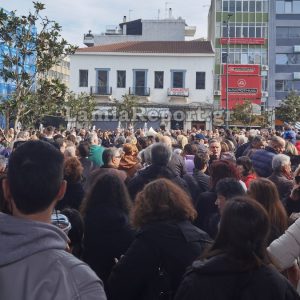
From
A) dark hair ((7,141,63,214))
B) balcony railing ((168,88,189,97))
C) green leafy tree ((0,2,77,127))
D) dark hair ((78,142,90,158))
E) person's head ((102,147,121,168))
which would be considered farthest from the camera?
balcony railing ((168,88,189,97))

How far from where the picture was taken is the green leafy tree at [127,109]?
44.6 meters

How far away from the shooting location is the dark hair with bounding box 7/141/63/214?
2.20 m

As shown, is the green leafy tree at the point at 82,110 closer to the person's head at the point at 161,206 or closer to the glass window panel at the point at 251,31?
the glass window panel at the point at 251,31

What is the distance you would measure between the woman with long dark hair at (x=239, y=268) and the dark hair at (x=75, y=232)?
4.61 feet

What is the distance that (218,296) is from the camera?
2736 millimetres

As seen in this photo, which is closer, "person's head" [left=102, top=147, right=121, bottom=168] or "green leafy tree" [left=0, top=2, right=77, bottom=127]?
"person's head" [left=102, top=147, right=121, bottom=168]

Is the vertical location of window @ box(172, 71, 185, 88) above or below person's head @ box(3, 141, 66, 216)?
above

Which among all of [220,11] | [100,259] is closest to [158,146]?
[100,259]

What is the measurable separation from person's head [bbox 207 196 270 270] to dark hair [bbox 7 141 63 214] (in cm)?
103

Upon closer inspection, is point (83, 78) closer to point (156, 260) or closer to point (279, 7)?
point (279, 7)

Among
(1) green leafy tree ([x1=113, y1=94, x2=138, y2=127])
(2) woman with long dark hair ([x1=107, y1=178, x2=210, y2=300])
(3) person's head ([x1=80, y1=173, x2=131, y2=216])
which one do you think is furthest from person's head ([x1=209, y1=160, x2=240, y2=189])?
(1) green leafy tree ([x1=113, y1=94, x2=138, y2=127])

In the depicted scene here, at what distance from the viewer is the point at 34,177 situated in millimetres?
2209

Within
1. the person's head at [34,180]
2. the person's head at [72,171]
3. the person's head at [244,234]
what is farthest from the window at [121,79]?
the person's head at [34,180]

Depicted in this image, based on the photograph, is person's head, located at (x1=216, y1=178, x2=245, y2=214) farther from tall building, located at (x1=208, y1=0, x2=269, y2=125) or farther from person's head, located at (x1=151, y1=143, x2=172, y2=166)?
tall building, located at (x1=208, y1=0, x2=269, y2=125)
